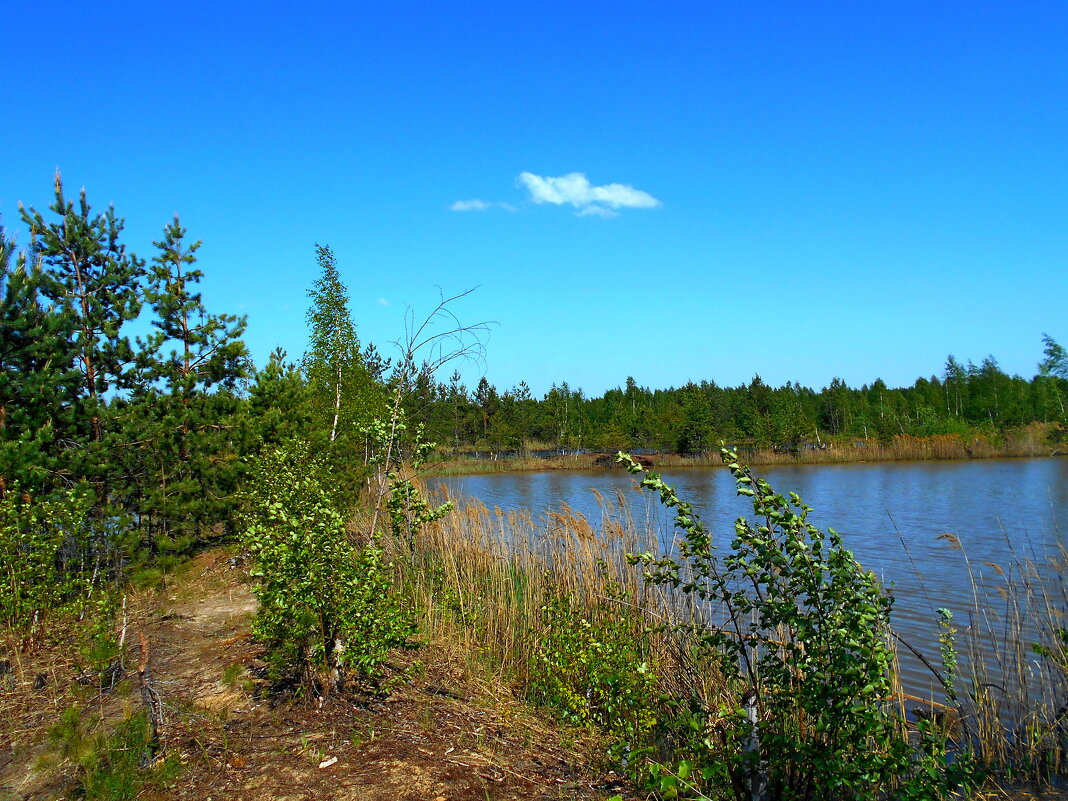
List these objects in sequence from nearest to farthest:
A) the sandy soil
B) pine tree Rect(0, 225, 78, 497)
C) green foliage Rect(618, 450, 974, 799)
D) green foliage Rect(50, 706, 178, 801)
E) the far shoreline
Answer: green foliage Rect(618, 450, 974, 799)
green foliage Rect(50, 706, 178, 801)
the sandy soil
pine tree Rect(0, 225, 78, 497)
the far shoreline

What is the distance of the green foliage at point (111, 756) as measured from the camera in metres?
3.44

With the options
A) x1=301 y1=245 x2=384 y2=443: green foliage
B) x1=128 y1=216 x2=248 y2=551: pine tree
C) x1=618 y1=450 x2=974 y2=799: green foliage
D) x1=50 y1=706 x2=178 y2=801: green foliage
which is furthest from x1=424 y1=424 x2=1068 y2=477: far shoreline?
x1=50 y1=706 x2=178 y2=801: green foliage

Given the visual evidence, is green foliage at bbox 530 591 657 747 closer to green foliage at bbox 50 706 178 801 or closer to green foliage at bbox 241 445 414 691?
green foliage at bbox 241 445 414 691

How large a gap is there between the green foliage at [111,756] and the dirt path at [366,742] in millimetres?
120

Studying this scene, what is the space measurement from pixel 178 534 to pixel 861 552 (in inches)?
397

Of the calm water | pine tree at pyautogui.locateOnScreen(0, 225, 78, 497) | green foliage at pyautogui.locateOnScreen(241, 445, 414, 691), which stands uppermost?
pine tree at pyautogui.locateOnScreen(0, 225, 78, 497)

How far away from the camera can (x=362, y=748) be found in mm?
3877

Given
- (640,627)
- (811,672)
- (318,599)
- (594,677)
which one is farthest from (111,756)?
(640,627)

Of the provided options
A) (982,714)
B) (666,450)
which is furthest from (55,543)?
(666,450)

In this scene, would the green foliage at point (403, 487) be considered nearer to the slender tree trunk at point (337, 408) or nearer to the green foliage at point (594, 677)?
the green foliage at point (594, 677)

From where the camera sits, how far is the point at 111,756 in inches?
147

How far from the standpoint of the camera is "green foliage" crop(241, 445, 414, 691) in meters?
4.10

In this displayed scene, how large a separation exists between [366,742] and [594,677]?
135cm

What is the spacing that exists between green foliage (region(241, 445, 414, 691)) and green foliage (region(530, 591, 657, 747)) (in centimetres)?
105
